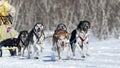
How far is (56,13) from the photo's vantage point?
12.9m

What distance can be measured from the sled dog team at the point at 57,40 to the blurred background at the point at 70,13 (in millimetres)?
3465

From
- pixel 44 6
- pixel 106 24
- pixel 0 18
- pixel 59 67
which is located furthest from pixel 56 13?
pixel 59 67

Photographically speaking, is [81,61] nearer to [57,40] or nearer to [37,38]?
[57,40]

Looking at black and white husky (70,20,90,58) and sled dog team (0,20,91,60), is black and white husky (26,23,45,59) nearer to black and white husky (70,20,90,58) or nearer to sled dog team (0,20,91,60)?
sled dog team (0,20,91,60)

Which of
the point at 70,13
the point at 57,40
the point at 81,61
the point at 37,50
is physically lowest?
the point at 81,61

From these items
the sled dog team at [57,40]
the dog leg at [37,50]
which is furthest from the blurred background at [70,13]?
the dog leg at [37,50]

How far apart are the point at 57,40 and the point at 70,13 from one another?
16.6 ft

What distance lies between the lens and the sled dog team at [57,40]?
7859 millimetres

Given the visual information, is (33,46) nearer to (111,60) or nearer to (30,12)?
(111,60)

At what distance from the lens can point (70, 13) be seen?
42.2ft

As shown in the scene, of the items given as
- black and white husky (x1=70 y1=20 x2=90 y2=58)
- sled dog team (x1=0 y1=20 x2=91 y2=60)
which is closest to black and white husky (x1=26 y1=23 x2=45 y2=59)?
sled dog team (x1=0 y1=20 x2=91 y2=60)

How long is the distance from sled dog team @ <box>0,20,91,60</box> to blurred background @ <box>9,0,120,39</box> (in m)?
3.46

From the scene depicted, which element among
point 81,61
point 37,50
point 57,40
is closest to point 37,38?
point 37,50

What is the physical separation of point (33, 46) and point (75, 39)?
779 millimetres
